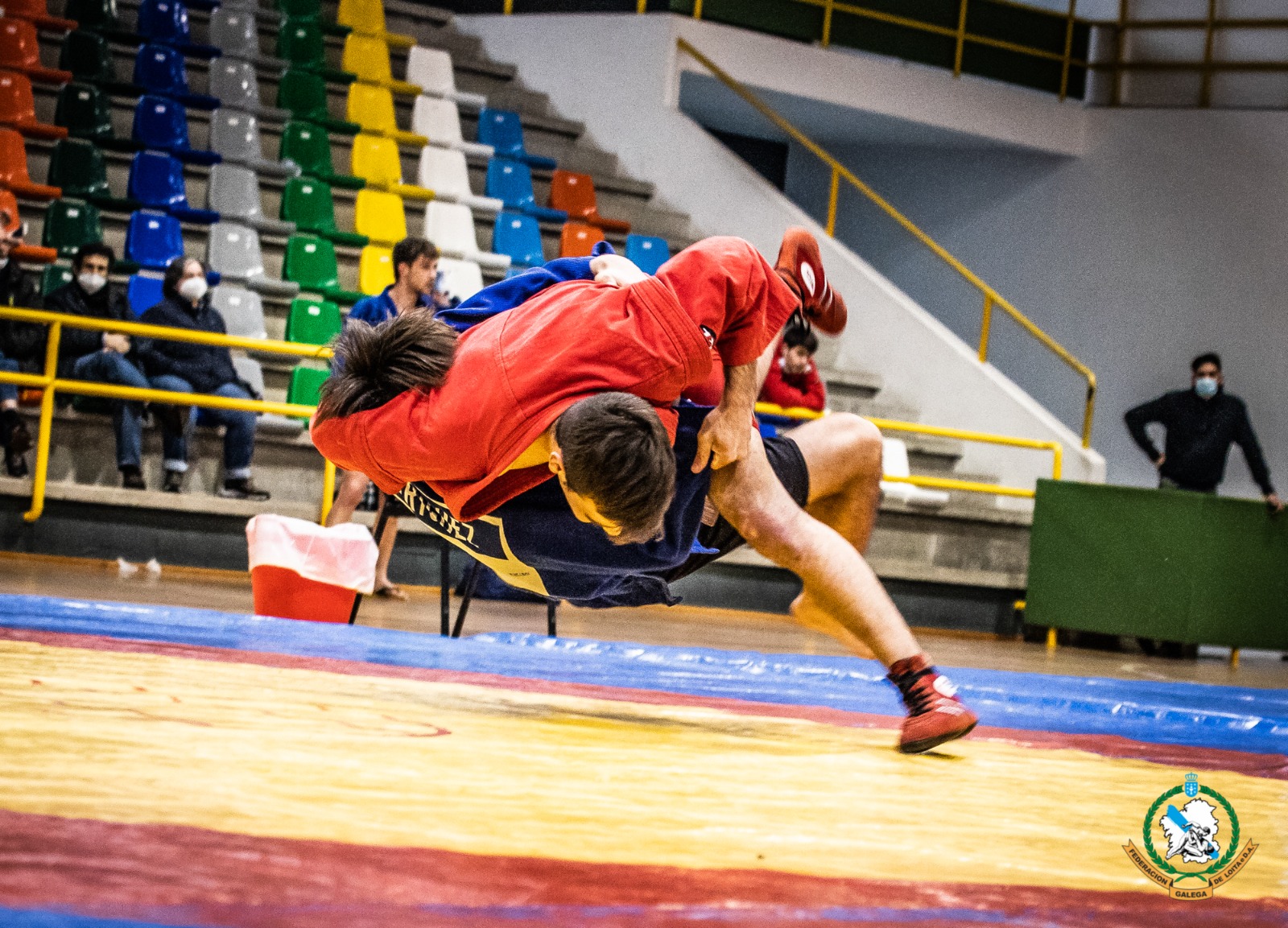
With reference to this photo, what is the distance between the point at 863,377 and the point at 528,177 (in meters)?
A: 2.68

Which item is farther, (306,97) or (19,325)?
(306,97)

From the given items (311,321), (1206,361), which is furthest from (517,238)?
(1206,361)

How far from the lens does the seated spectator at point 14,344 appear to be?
5773 mm

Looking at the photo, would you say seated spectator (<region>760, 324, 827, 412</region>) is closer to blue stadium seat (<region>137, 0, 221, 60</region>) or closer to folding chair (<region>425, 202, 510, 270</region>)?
folding chair (<region>425, 202, 510, 270</region>)

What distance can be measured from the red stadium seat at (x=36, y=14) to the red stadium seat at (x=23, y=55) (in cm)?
18

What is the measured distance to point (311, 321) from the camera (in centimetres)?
686

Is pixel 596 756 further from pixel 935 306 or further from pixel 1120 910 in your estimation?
pixel 935 306

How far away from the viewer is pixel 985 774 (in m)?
1.99

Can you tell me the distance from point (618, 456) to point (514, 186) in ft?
23.7

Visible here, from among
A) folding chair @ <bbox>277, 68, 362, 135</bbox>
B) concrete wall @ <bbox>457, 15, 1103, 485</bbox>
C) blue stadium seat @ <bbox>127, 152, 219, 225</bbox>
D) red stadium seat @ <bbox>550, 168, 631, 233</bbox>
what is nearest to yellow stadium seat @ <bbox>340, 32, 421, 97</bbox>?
folding chair @ <bbox>277, 68, 362, 135</bbox>

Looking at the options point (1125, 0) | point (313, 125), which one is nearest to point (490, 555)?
point (313, 125)

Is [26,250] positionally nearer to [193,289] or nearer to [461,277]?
[193,289]

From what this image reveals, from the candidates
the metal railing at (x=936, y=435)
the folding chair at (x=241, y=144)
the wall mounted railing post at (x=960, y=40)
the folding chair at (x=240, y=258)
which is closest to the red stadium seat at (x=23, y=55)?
the folding chair at (x=241, y=144)

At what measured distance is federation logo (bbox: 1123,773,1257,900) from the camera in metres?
1.36
